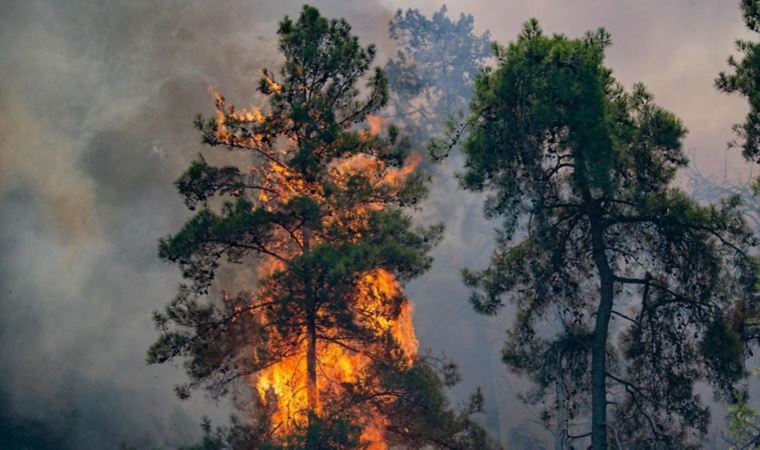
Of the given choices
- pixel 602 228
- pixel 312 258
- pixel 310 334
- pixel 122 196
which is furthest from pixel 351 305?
pixel 122 196

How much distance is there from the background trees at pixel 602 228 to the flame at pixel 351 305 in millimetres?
2466

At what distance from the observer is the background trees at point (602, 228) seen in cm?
1375

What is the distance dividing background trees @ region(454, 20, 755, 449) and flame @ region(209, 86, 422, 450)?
2466mm

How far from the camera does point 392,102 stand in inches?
2121

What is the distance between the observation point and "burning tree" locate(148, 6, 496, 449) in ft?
50.7

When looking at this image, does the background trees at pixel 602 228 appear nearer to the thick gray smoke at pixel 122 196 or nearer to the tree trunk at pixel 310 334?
the tree trunk at pixel 310 334

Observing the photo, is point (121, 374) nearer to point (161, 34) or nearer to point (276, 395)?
point (276, 395)

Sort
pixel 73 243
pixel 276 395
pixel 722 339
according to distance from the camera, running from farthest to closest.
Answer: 1. pixel 73 243
2. pixel 276 395
3. pixel 722 339

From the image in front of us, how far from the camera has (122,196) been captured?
4459cm

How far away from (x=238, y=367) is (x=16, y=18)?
133 feet

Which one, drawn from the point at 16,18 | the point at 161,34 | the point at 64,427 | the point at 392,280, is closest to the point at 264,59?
the point at 161,34

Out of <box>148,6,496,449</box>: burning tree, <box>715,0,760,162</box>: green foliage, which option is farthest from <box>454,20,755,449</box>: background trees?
<box>148,6,496,449</box>: burning tree

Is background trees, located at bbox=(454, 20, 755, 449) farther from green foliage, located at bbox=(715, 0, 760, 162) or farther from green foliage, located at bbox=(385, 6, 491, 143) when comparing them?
green foliage, located at bbox=(385, 6, 491, 143)

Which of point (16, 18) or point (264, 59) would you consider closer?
point (16, 18)
